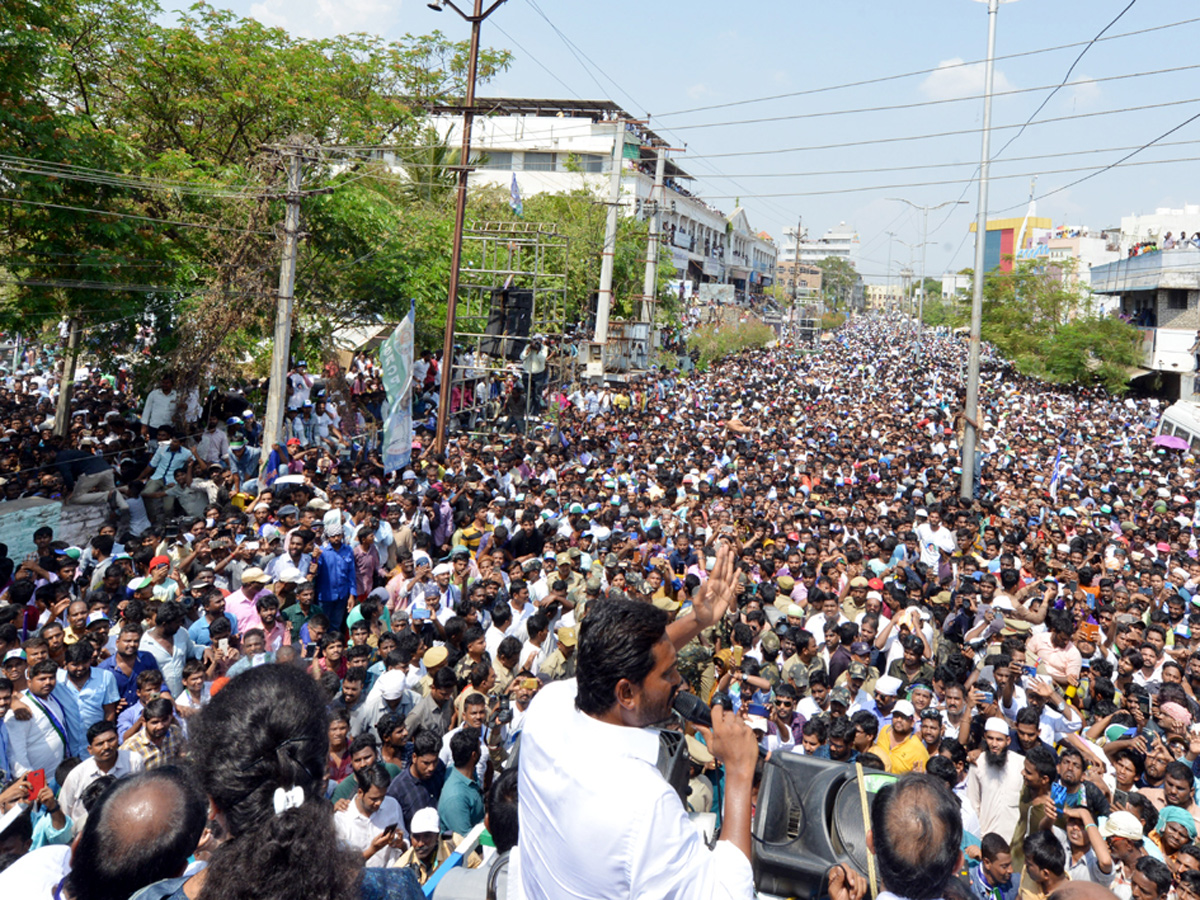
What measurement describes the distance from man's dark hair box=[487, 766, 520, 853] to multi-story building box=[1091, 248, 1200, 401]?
108 feet

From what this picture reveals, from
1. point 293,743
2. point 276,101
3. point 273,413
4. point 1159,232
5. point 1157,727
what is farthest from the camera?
point 1159,232

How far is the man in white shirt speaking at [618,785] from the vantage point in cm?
161

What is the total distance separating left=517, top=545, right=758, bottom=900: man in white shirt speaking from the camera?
1.61m

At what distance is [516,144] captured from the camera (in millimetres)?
43406

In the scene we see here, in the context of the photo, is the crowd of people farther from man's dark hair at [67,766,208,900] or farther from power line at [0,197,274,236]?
power line at [0,197,274,236]

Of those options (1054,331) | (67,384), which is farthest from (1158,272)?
(67,384)

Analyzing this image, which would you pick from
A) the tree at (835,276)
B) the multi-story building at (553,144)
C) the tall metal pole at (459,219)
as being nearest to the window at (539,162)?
the multi-story building at (553,144)

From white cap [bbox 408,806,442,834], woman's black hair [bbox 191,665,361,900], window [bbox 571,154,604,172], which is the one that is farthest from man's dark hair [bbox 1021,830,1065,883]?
window [bbox 571,154,604,172]

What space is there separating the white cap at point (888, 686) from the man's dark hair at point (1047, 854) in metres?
1.93

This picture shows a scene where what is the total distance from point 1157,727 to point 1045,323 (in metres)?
37.9

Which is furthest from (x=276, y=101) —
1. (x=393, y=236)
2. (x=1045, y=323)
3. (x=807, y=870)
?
(x=1045, y=323)

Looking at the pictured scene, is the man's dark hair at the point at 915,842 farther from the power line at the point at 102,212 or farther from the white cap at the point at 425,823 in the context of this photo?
the power line at the point at 102,212

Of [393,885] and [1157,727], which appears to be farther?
[1157,727]

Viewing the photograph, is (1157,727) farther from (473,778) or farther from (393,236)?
(393,236)
